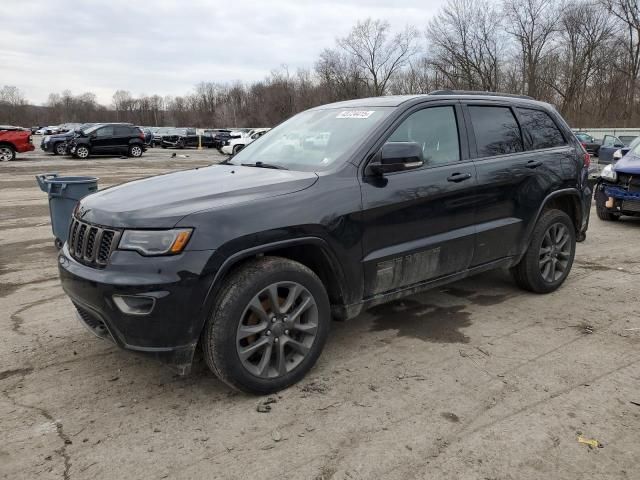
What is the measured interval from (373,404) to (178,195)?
5.67 ft

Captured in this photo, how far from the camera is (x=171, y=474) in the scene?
8.22ft

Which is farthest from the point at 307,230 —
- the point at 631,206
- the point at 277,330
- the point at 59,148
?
the point at 59,148

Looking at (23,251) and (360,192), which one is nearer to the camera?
(360,192)

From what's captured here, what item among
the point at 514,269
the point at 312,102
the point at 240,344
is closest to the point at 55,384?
the point at 240,344

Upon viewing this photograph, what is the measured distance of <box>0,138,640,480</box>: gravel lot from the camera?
8.43 feet

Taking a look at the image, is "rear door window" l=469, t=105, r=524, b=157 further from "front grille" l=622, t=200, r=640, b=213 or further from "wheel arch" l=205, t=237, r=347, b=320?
"front grille" l=622, t=200, r=640, b=213

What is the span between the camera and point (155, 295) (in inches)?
108

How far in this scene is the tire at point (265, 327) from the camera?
294 centimetres

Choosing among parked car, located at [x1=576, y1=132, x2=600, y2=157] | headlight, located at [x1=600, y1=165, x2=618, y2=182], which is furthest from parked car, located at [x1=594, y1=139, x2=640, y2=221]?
parked car, located at [x1=576, y1=132, x2=600, y2=157]

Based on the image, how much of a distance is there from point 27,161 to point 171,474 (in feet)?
85.5

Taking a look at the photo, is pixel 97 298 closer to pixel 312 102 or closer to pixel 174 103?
pixel 312 102

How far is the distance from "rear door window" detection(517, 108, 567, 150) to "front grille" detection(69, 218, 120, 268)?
12.2 feet

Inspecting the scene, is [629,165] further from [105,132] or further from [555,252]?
[105,132]

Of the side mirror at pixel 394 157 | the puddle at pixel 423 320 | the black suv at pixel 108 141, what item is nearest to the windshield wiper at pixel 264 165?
the side mirror at pixel 394 157
